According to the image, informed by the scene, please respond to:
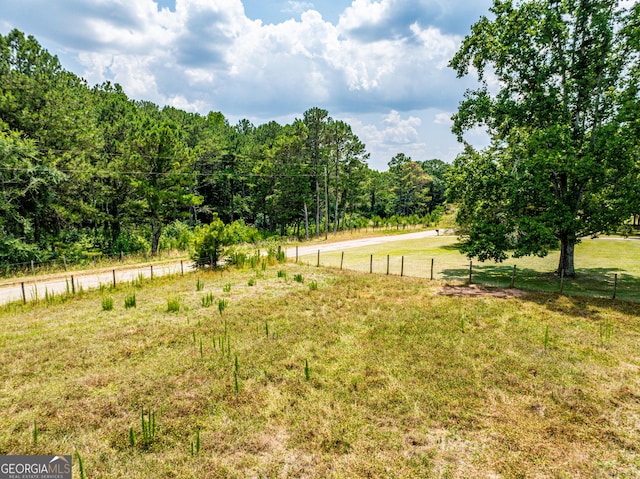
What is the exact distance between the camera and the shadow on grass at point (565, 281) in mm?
13653

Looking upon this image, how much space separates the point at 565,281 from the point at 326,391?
1529 centimetres

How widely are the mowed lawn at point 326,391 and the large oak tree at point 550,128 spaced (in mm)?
5299

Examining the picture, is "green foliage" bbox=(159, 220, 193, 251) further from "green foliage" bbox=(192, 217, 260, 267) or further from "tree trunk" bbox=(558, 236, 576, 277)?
"tree trunk" bbox=(558, 236, 576, 277)

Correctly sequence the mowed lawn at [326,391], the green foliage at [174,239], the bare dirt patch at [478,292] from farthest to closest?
the green foliage at [174,239] → the bare dirt patch at [478,292] → the mowed lawn at [326,391]

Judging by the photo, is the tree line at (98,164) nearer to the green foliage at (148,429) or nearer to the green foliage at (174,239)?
the green foliage at (174,239)

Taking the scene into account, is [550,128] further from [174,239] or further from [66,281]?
[174,239]

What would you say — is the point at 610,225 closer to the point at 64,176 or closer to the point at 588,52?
the point at 588,52

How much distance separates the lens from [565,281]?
1596 cm

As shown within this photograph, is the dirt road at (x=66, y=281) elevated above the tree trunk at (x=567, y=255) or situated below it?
below

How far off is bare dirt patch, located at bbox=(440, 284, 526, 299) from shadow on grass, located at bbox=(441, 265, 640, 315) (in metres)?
0.94

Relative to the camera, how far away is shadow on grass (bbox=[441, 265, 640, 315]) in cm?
1365

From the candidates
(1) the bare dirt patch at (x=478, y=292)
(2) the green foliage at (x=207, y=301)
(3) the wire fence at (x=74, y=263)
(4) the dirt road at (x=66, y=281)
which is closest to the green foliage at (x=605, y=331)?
(1) the bare dirt patch at (x=478, y=292)

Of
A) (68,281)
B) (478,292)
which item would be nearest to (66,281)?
(68,281)

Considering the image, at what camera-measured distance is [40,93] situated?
76.0 ft
